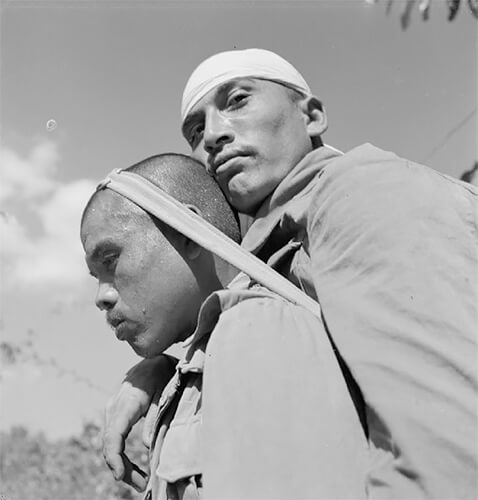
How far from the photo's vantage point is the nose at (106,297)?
166cm

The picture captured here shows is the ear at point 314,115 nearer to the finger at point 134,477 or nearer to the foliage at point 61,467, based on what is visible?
the finger at point 134,477

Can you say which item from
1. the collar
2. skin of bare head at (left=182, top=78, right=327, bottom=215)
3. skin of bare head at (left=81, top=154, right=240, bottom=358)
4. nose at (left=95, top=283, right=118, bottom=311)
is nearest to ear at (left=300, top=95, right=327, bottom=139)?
skin of bare head at (left=182, top=78, right=327, bottom=215)

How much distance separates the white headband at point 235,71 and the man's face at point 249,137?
2cm

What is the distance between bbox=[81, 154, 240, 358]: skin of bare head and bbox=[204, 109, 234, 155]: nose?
15 cm

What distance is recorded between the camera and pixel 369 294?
115cm

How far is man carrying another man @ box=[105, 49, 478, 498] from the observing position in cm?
102

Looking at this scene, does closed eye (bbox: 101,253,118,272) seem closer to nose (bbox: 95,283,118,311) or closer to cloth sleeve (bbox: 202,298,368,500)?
nose (bbox: 95,283,118,311)

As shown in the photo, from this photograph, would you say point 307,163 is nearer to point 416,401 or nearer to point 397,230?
point 397,230

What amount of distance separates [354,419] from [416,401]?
137 mm

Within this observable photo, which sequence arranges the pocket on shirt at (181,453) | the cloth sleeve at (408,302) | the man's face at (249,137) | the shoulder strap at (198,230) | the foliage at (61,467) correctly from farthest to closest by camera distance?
the foliage at (61,467)
the man's face at (249,137)
the shoulder strap at (198,230)
the pocket on shirt at (181,453)
the cloth sleeve at (408,302)

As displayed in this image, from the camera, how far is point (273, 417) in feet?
3.63

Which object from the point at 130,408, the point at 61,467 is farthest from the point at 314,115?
the point at 61,467

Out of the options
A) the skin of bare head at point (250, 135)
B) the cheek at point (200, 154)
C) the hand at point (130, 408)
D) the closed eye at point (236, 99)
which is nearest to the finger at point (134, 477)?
the hand at point (130, 408)

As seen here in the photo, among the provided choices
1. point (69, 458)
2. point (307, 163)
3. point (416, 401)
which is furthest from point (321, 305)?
point (69, 458)
